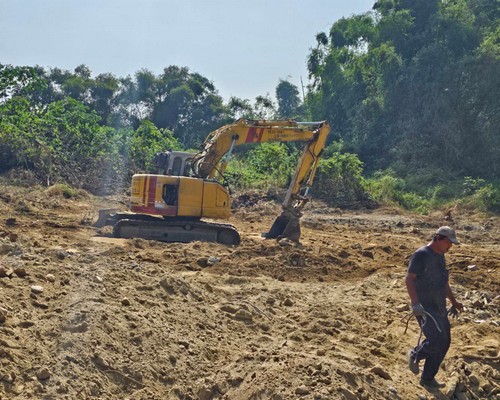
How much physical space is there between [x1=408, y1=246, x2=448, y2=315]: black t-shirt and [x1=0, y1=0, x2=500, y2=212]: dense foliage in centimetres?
1749

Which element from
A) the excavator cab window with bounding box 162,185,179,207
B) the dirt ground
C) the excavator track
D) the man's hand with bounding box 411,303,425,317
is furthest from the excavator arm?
the man's hand with bounding box 411,303,425,317

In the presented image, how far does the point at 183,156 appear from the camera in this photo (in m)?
14.6

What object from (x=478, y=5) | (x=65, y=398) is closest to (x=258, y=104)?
(x=478, y=5)

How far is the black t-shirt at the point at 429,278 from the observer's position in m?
6.03

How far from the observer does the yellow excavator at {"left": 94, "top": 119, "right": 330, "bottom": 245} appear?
44.7 feet

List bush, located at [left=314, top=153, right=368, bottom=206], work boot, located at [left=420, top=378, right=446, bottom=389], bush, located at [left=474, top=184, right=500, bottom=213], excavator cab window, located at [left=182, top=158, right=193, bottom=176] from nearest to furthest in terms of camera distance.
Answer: work boot, located at [left=420, top=378, right=446, bottom=389] < excavator cab window, located at [left=182, top=158, right=193, bottom=176] < bush, located at [left=474, top=184, right=500, bottom=213] < bush, located at [left=314, top=153, right=368, bottom=206]

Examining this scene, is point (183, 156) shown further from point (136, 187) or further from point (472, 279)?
point (472, 279)

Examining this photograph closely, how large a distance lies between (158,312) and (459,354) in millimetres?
3215

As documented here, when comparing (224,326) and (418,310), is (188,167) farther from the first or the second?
(418,310)

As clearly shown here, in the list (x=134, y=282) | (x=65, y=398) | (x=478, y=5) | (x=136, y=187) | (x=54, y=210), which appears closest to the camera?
(x=65, y=398)

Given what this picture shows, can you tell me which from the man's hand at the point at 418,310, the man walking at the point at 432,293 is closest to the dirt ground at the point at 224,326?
the man walking at the point at 432,293

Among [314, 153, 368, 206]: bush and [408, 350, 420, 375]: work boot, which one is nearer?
[408, 350, 420, 375]: work boot

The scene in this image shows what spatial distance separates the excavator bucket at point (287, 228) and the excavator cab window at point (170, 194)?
7.79 ft

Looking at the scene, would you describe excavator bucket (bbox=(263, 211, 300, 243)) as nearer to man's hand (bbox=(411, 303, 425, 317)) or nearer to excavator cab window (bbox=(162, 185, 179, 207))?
excavator cab window (bbox=(162, 185, 179, 207))
